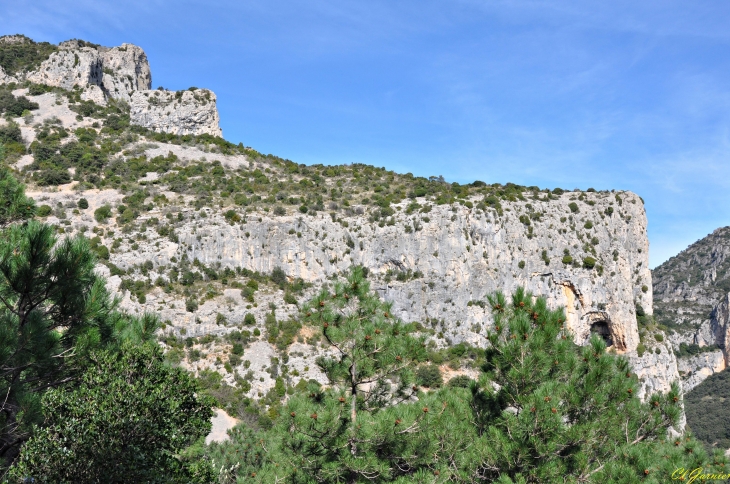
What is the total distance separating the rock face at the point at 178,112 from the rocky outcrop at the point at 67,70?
208 inches

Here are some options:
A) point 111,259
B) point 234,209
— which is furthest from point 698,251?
point 111,259

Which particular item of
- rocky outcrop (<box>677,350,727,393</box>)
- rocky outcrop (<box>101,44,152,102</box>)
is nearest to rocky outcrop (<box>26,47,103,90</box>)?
rocky outcrop (<box>101,44,152,102</box>)

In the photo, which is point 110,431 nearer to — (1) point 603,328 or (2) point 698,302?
(1) point 603,328

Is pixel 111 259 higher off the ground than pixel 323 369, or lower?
higher

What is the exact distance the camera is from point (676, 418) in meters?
8.98

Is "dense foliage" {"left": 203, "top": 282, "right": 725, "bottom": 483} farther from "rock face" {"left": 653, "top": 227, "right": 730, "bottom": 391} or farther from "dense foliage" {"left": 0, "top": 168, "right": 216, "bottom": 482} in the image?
"rock face" {"left": 653, "top": 227, "right": 730, "bottom": 391}

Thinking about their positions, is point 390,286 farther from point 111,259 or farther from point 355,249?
point 111,259

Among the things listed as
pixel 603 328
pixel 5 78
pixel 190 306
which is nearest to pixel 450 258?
pixel 603 328

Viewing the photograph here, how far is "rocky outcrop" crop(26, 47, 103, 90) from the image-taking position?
184ft

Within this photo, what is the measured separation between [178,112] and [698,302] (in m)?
68.3

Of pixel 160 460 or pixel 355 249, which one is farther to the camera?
pixel 355 249

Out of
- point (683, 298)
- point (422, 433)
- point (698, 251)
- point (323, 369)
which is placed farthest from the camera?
point (698, 251)

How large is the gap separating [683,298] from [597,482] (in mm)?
81523
